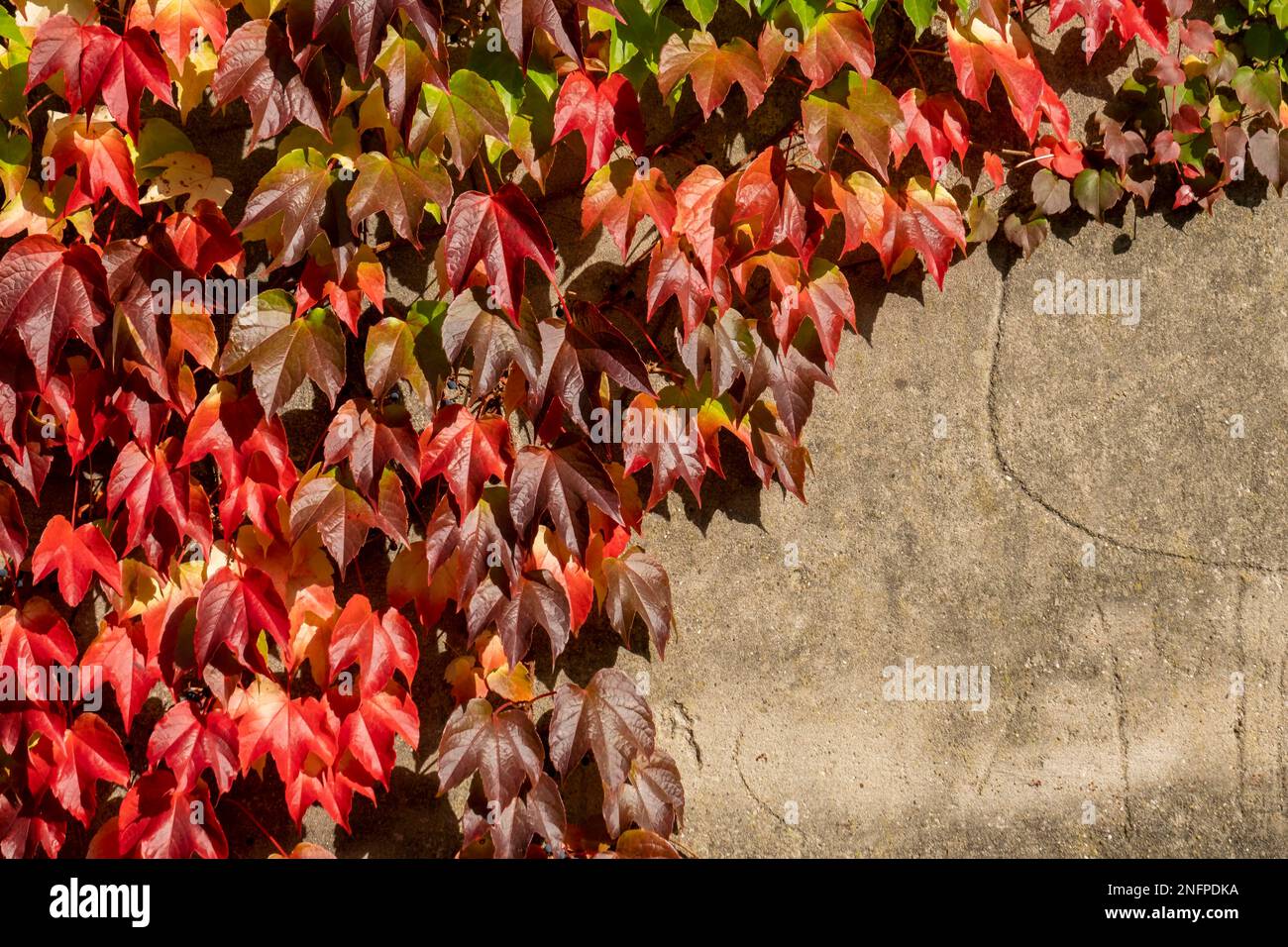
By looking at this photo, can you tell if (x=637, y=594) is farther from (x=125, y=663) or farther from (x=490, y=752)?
(x=125, y=663)

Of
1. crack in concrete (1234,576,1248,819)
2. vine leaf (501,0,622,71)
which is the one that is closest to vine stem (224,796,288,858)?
vine leaf (501,0,622,71)

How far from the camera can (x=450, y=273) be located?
1.90 meters

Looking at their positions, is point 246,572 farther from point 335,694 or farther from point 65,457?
point 65,457

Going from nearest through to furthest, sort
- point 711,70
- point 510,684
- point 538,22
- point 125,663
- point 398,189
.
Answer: point 538,22 < point 398,189 < point 711,70 < point 125,663 < point 510,684

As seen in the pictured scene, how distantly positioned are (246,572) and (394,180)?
840 millimetres
